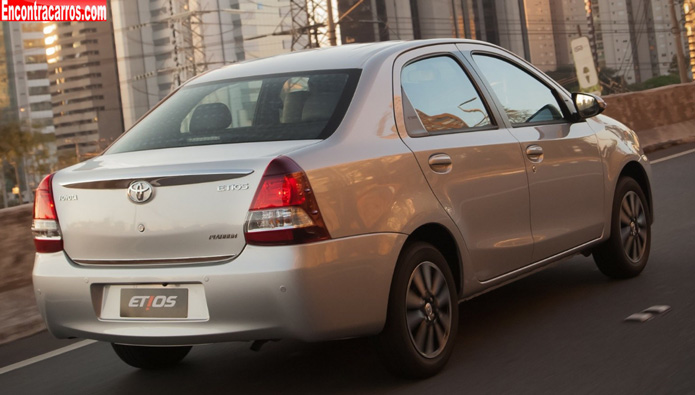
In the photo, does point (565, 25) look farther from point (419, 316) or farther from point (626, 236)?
point (419, 316)

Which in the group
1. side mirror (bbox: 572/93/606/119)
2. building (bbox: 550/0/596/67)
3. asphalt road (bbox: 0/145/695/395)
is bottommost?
asphalt road (bbox: 0/145/695/395)

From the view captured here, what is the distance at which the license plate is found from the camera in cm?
423

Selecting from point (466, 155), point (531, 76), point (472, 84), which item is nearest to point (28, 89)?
point (531, 76)

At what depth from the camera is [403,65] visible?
5082mm

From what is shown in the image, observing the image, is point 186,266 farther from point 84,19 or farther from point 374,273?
point 84,19

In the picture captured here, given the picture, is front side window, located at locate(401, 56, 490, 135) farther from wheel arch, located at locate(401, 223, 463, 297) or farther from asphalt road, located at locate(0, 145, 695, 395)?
asphalt road, located at locate(0, 145, 695, 395)

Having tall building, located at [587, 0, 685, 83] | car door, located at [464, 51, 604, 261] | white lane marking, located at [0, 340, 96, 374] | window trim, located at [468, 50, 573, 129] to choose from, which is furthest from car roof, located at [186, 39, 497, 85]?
tall building, located at [587, 0, 685, 83]

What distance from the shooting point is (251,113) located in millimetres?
4887

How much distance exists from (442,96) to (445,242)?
2.46ft

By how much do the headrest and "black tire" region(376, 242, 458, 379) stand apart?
1.03 m

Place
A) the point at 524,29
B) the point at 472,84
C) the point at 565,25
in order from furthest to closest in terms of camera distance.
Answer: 1. the point at 524,29
2. the point at 565,25
3. the point at 472,84

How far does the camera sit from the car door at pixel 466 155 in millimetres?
4895

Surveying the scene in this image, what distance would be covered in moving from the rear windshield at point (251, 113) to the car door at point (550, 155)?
1214mm

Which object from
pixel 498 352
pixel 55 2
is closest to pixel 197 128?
pixel 498 352
